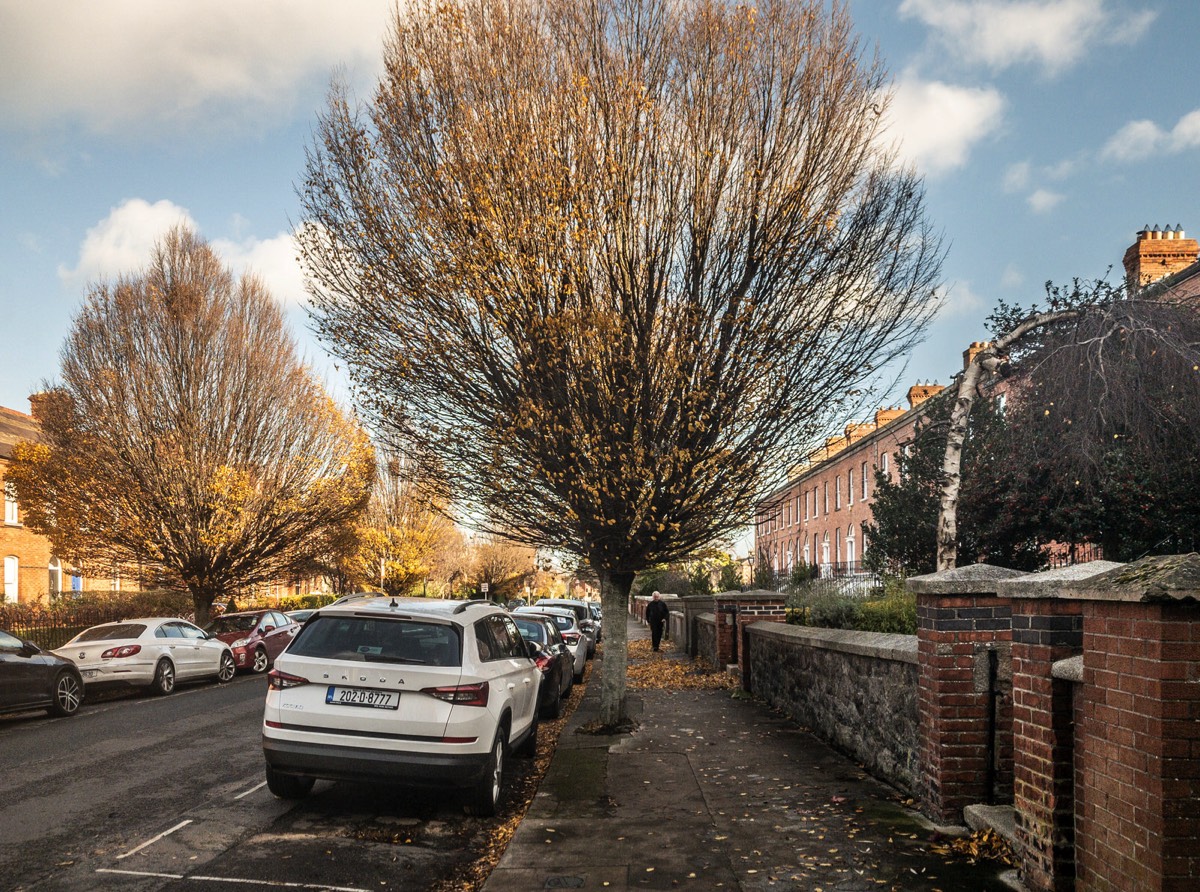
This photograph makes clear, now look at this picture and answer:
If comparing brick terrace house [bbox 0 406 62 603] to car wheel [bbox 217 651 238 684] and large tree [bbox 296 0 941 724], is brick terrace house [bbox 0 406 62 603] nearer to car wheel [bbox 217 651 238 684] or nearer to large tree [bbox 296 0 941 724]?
car wheel [bbox 217 651 238 684]

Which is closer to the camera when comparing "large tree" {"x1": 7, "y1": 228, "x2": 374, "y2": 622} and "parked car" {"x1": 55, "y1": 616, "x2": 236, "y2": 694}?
"parked car" {"x1": 55, "y1": 616, "x2": 236, "y2": 694}

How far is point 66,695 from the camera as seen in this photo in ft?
46.1

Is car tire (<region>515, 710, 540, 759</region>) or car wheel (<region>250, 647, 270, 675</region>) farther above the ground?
car tire (<region>515, 710, 540, 759</region>)

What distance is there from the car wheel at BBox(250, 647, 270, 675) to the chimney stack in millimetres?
24114

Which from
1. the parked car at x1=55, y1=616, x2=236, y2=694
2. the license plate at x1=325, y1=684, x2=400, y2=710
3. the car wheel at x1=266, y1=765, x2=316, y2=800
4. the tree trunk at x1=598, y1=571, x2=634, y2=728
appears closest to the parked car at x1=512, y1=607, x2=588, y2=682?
the tree trunk at x1=598, y1=571, x2=634, y2=728

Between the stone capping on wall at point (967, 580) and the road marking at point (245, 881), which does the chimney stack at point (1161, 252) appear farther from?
the road marking at point (245, 881)

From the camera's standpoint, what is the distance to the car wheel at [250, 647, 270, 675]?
A: 70.8 ft

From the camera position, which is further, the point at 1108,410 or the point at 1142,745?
the point at 1108,410

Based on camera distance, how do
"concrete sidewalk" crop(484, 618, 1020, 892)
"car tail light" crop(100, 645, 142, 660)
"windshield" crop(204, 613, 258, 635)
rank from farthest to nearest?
1. "windshield" crop(204, 613, 258, 635)
2. "car tail light" crop(100, 645, 142, 660)
3. "concrete sidewalk" crop(484, 618, 1020, 892)

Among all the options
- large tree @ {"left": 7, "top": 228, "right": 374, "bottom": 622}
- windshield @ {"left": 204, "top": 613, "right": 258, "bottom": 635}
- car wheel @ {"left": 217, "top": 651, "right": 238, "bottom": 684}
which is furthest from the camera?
large tree @ {"left": 7, "top": 228, "right": 374, "bottom": 622}

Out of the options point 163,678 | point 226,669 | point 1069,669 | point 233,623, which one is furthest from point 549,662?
point 233,623

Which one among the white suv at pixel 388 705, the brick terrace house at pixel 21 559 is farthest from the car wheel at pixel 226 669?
the brick terrace house at pixel 21 559

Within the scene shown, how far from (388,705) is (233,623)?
16894 millimetres

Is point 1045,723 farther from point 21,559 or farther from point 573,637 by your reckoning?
point 21,559
